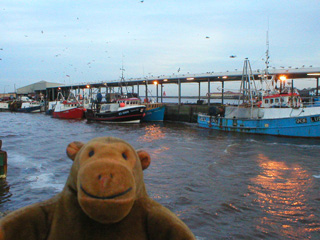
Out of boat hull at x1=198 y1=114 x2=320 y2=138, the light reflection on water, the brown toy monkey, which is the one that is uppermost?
the brown toy monkey

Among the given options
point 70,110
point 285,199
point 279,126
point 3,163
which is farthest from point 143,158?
point 70,110

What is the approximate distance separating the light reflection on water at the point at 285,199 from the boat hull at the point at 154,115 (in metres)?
25.8

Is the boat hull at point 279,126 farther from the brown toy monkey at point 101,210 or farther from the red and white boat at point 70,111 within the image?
the red and white boat at point 70,111

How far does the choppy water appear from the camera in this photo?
6.63 meters

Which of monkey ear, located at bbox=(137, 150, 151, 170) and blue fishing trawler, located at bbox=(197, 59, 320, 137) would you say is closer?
monkey ear, located at bbox=(137, 150, 151, 170)

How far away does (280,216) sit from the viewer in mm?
7102

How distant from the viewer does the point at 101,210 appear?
1.79 metres

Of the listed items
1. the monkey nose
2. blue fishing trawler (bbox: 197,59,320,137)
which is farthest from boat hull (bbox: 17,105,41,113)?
the monkey nose

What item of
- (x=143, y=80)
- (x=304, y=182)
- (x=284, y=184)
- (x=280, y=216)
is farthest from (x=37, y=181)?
(x=143, y=80)

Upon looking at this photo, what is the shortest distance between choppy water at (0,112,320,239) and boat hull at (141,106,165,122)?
20980mm

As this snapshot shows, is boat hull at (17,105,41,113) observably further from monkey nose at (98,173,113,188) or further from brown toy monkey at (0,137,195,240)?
monkey nose at (98,173,113,188)

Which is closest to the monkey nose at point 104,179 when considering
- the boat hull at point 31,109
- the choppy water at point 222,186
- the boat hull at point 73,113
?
the choppy water at point 222,186

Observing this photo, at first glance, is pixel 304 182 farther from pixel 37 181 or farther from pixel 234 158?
pixel 37 181

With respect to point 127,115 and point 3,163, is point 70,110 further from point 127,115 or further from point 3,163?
point 3,163
